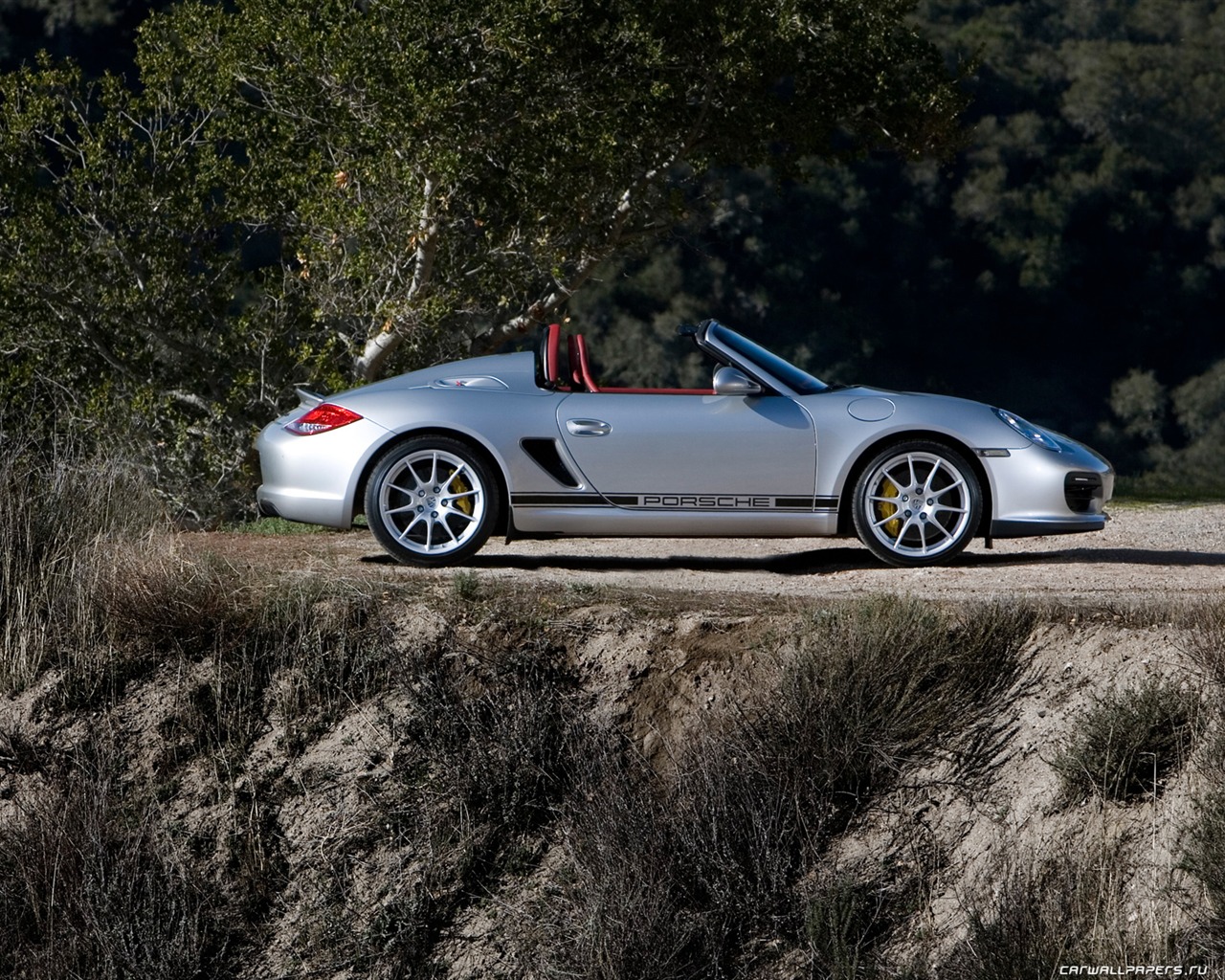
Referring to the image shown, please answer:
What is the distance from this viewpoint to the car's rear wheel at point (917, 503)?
922 cm

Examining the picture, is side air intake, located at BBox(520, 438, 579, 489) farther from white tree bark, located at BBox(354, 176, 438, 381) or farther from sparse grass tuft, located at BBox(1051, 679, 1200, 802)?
white tree bark, located at BBox(354, 176, 438, 381)

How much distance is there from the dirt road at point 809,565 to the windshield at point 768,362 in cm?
110

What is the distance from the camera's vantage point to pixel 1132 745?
271 inches

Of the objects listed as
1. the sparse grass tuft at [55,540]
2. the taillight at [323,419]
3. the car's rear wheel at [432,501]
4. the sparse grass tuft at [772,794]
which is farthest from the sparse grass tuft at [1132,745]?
the sparse grass tuft at [55,540]

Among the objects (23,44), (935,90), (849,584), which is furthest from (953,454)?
(23,44)

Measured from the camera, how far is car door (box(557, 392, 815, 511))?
29.8 feet

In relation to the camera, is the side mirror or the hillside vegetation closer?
the hillside vegetation

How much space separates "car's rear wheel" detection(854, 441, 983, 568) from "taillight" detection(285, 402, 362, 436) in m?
2.91

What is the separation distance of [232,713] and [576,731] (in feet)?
5.56

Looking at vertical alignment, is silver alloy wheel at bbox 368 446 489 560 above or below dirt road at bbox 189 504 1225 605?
above

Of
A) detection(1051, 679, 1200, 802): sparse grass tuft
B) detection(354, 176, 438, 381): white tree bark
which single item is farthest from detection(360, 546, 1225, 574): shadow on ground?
detection(354, 176, 438, 381): white tree bark

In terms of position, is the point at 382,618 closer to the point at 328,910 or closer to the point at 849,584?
the point at 328,910

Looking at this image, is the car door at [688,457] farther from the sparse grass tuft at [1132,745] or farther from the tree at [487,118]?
the tree at [487,118]

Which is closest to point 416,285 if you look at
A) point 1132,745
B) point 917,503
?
point 917,503
